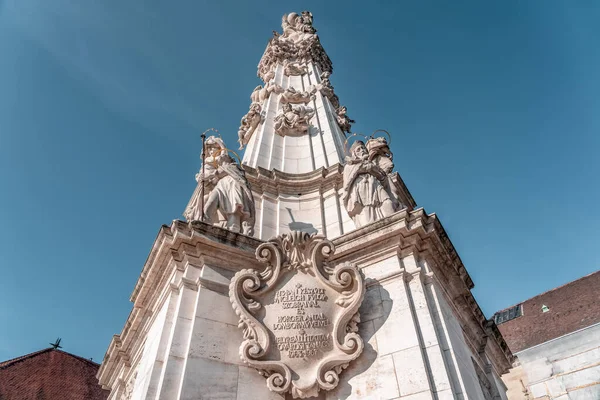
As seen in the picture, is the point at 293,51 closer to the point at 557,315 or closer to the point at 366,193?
the point at 366,193

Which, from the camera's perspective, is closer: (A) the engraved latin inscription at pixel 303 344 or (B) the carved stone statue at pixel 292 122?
(A) the engraved latin inscription at pixel 303 344

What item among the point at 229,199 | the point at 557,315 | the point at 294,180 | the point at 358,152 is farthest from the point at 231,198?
the point at 557,315

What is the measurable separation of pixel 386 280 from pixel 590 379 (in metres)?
14.4

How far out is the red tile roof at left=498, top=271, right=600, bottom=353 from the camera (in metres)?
19.4

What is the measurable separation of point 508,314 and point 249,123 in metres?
18.0

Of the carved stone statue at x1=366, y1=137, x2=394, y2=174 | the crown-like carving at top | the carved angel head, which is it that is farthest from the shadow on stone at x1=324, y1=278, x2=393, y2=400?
the crown-like carving at top

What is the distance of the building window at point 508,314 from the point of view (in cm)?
2342

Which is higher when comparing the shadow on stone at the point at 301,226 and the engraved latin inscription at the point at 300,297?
the shadow on stone at the point at 301,226

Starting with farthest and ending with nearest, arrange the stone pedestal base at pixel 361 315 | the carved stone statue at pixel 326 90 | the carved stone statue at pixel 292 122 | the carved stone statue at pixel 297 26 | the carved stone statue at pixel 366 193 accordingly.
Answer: the carved stone statue at pixel 297 26
the carved stone statue at pixel 326 90
the carved stone statue at pixel 292 122
the carved stone statue at pixel 366 193
the stone pedestal base at pixel 361 315

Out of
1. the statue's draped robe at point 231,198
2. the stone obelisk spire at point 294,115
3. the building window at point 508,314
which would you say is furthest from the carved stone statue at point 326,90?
the building window at point 508,314

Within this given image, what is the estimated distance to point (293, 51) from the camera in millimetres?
20641

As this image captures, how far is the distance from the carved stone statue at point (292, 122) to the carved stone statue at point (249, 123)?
3.57 ft

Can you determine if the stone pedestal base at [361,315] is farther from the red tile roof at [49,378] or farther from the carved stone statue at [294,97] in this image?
the red tile roof at [49,378]

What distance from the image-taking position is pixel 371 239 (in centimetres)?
738
